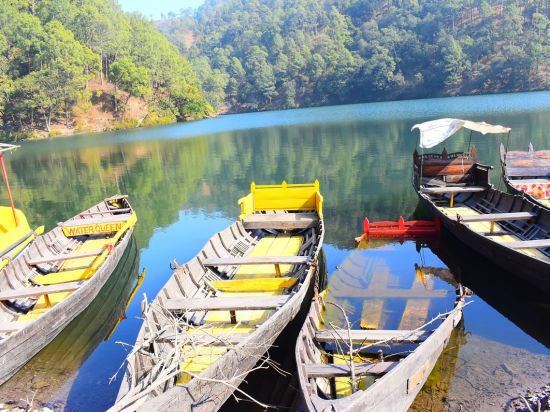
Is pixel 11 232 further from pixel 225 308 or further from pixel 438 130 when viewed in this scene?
pixel 438 130

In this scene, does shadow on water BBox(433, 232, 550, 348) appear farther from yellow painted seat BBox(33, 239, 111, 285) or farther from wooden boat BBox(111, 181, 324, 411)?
yellow painted seat BBox(33, 239, 111, 285)

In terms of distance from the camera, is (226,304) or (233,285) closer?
(226,304)

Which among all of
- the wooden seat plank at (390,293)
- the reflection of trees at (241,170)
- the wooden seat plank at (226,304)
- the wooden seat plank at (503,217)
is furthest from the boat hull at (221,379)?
the reflection of trees at (241,170)

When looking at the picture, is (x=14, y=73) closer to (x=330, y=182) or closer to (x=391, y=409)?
(x=330, y=182)

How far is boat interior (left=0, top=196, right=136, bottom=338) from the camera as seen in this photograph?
11312mm

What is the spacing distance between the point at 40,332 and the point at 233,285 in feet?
14.2

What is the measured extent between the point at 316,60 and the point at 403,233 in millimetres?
110412

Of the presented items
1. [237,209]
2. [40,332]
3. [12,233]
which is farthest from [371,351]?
[237,209]

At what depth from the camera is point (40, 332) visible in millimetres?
10133

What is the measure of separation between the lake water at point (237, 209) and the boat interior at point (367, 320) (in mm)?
788

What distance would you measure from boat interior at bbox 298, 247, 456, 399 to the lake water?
79 centimetres

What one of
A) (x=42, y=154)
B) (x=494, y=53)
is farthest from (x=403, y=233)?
(x=494, y=53)

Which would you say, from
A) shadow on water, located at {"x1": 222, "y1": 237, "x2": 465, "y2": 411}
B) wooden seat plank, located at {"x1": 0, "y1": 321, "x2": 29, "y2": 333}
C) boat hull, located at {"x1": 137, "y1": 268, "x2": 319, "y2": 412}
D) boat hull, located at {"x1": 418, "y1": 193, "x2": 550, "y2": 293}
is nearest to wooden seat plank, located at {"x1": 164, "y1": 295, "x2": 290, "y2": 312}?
boat hull, located at {"x1": 137, "y1": 268, "x2": 319, "y2": 412}

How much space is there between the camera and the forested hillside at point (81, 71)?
7469 centimetres
